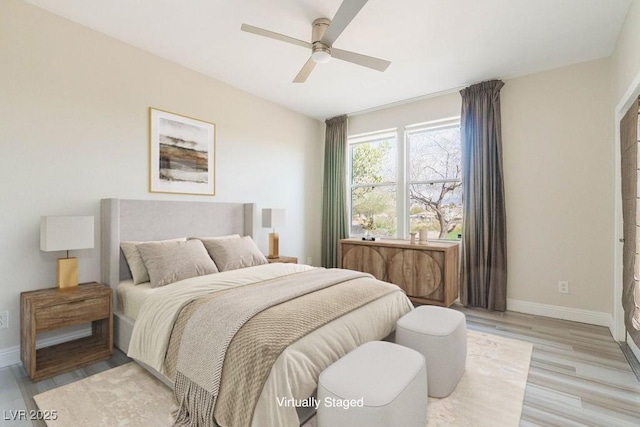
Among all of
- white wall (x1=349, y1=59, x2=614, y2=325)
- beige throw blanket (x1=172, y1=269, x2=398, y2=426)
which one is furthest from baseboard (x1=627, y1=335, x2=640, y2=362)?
beige throw blanket (x1=172, y1=269, x2=398, y2=426)

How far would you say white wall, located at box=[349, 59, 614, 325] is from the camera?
3068mm

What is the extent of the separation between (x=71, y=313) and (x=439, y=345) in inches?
103

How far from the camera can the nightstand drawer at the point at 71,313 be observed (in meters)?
2.10

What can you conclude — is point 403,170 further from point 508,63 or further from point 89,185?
point 89,185

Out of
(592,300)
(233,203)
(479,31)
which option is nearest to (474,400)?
(592,300)

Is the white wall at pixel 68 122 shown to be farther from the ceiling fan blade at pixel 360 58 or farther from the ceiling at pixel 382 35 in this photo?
the ceiling fan blade at pixel 360 58

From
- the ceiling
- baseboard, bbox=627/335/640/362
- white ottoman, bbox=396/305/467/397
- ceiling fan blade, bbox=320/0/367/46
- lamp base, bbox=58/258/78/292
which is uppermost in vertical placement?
the ceiling

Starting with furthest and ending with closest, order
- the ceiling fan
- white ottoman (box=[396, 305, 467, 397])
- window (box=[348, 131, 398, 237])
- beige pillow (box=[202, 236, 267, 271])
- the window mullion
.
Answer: window (box=[348, 131, 398, 237]) → the window mullion → beige pillow (box=[202, 236, 267, 271]) → the ceiling fan → white ottoman (box=[396, 305, 467, 397])

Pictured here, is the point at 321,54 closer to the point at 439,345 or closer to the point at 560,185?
the point at 439,345

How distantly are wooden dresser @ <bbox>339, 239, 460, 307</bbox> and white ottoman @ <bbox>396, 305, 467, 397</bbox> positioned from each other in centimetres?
143

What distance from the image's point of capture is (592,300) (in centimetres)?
311

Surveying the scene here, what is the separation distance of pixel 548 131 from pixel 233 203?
377 centimetres

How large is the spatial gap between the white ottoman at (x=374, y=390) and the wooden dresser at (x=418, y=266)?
207 centimetres

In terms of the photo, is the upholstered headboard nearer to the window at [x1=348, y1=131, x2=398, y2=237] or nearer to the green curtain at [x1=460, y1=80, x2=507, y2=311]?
the window at [x1=348, y1=131, x2=398, y2=237]
